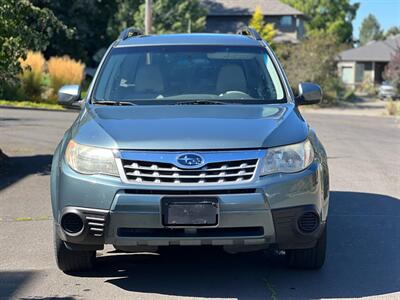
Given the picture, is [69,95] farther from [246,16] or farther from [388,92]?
[246,16]

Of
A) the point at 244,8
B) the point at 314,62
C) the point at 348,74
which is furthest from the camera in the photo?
the point at 348,74

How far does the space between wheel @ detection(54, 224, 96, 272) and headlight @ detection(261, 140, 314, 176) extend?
1.70m

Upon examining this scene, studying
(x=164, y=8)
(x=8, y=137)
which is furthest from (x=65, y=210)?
(x=164, y=8)

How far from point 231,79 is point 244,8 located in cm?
5448

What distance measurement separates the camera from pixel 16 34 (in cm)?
1059

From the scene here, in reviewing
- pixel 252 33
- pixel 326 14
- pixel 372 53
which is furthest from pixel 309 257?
pixel 326 14

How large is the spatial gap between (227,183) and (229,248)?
550mm

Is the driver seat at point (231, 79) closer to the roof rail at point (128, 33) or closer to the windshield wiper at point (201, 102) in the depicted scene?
the windshield wiper at point (201, 102)

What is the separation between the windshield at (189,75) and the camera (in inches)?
244

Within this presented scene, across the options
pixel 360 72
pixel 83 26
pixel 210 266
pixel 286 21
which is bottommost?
pixel 360 72

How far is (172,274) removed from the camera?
577 centimetres

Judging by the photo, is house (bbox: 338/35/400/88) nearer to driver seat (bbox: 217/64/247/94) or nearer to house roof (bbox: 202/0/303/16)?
house roof (bbox: 202/0/303/16)

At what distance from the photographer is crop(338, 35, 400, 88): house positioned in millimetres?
62469

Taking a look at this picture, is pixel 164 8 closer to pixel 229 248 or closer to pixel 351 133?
pixel 351 133
